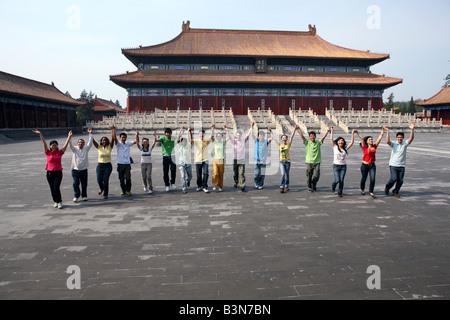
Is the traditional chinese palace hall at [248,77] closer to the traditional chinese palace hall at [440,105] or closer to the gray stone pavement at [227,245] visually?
the traditional chinese palace hall at [440,105]

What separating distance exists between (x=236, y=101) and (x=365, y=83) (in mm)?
16764

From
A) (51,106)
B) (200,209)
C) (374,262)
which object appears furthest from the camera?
(51,106)

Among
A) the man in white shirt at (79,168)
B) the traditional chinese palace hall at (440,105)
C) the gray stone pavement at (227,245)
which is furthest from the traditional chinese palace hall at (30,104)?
the traditional chinese palace hall at (440,105)

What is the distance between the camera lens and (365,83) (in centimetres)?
3797

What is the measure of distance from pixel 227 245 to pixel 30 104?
3385cm

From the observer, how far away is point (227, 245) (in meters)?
3.99

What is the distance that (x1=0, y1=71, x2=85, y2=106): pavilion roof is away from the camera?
26083 millimetres

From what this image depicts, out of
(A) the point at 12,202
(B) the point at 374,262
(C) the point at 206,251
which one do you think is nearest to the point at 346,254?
(B) the point at 374,262

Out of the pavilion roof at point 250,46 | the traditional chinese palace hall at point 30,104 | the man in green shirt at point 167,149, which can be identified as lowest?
the man in green shirt at point 167,149

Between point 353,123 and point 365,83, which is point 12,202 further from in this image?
point 365,83

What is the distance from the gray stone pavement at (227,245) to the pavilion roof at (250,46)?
34.1 meters

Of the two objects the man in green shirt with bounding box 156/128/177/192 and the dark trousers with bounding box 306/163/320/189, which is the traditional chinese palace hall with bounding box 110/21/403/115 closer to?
the man in green shirt with bounding box 156/128/177/192

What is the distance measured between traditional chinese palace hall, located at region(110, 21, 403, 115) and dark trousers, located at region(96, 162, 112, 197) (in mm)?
30847

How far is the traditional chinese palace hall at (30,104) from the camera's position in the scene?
26.3 metres
